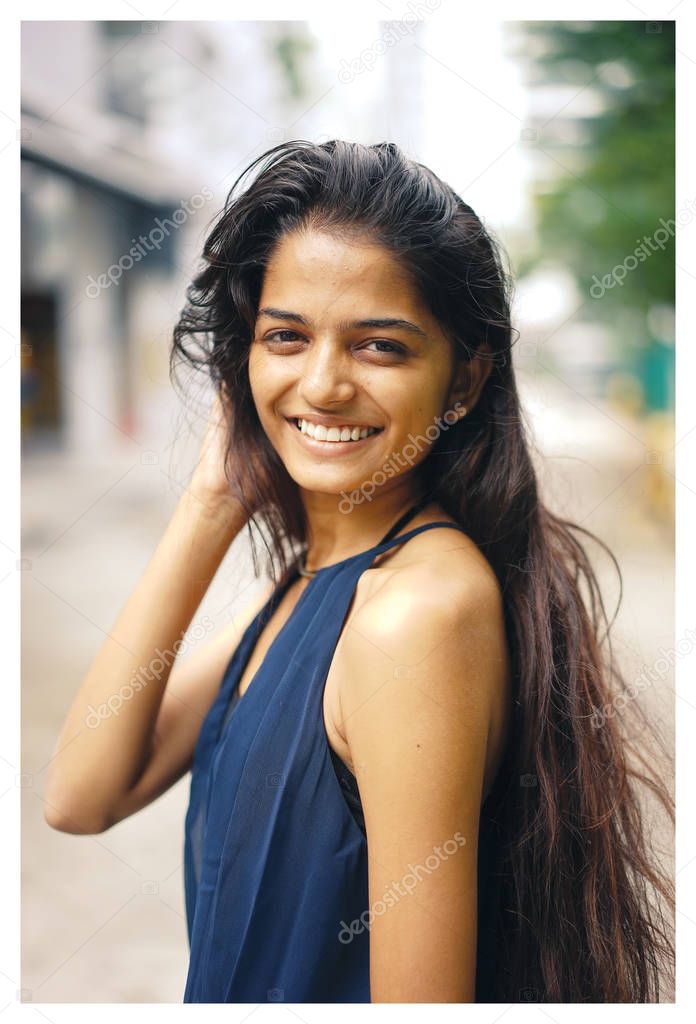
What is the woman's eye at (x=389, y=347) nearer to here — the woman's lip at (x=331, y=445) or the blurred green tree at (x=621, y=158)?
the woman's lip at (x=331, y=445)

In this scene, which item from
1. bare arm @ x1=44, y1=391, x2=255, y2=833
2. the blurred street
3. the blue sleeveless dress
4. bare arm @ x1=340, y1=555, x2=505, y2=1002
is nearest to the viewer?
bare arm @ x1=340, y1=555, x2=505, y2=1002

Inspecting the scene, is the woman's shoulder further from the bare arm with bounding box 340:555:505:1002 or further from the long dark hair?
the long dark hair

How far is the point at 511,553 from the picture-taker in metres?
1.56

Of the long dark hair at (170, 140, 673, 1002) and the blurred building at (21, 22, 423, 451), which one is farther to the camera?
the blurred building at (21, 22, 423, 451)

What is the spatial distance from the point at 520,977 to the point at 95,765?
0.79m

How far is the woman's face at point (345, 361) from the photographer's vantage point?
134 cm

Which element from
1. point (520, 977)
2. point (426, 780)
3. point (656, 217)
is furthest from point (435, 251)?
point (656, 217)

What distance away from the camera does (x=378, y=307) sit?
52.5 inches

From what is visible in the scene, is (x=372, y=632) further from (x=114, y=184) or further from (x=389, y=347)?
(x=114, y=184)

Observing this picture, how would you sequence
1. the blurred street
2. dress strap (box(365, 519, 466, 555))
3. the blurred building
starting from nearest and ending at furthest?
dress strap (box(365, 519, 466, 555)) < the blurred street < the blurred building

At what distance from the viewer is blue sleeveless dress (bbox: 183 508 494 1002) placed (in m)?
1.32

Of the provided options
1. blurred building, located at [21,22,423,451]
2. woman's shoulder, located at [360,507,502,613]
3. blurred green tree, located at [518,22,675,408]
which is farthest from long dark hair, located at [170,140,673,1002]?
blurred building, located at [21,22,423,451]

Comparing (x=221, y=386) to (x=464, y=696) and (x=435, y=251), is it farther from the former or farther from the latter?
(x=464, y=696)


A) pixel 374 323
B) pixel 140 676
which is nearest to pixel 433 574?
pixel 374 323
